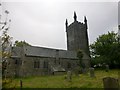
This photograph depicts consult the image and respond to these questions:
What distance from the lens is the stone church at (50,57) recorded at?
141 ft

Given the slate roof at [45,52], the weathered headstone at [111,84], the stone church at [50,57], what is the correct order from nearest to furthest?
the weathered headstone at [111,84]
the stone church at [50,57]
the slate roof at [45,52]

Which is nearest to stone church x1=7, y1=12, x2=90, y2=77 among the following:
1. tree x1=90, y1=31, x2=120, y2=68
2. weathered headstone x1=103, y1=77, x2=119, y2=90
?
tree x1=90, y1=31, x2=120, y2=68

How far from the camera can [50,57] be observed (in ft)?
160

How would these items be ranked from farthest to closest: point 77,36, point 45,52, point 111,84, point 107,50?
point 77,36 < point 107,50 < point 45,52 < point 111,84

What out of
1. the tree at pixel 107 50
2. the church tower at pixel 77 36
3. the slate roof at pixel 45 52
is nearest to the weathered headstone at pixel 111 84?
the slate roof at pixel 45 52

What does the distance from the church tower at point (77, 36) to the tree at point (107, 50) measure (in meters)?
3.50

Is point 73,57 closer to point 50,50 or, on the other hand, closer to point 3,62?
point 50,50

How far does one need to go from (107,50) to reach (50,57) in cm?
1835

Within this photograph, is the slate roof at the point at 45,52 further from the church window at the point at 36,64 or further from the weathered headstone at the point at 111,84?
the weathered headstone at the point at 111,84

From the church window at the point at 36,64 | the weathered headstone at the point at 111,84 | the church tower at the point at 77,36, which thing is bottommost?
the church window at the point at 36,64

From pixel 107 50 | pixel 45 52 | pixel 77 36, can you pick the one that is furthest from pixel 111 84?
pixel 77 36

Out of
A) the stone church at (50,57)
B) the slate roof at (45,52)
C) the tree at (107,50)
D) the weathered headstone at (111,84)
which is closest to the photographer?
the weathered headstone at (111,84)

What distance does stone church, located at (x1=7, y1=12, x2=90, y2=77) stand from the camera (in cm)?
4300

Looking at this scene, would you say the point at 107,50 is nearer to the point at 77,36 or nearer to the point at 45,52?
the point at 77,36
